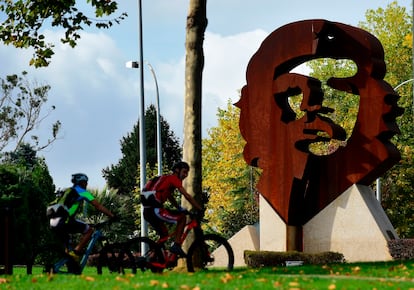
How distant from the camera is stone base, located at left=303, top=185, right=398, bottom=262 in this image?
78.0ft

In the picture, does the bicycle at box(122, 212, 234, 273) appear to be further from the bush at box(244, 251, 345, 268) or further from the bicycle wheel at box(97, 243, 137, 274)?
the bush at box(244, 251, 345, 268)

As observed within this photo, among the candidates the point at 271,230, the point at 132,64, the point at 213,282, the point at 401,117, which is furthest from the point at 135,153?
the point at 213,282

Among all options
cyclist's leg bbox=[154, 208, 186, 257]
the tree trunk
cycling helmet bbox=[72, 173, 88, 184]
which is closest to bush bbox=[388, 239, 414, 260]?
the tree trunk

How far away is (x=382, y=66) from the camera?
79.8ft

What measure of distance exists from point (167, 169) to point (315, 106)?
128 feet

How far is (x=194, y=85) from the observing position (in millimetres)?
19531

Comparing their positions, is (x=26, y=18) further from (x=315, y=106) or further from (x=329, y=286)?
(x=329, y=286)

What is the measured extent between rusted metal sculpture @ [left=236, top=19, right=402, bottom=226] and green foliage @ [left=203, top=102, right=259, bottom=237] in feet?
70.9

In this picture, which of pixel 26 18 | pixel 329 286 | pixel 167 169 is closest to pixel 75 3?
pixel 26 18

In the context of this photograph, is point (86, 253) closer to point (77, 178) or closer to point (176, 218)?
point (77, 178)

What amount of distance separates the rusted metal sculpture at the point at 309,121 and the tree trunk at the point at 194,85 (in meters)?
5.09

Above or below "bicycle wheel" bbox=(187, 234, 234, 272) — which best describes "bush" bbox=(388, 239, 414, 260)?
above

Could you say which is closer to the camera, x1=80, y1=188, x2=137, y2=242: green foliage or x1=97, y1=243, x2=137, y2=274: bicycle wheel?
x1=97, y1=243, x2=137, y2=274: bicycle wheel

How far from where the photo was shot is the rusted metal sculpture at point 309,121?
23812mm
